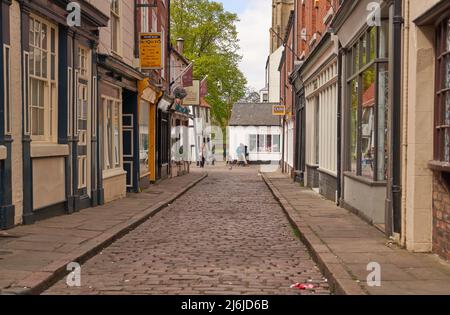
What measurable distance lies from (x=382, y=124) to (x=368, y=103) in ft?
3.15

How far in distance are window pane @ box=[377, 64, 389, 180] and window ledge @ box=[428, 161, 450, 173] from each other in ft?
9.55

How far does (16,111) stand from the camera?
9930 millimetres

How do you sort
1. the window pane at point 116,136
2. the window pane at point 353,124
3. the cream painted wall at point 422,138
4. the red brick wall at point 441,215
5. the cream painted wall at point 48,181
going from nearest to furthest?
the red brick wall at point 441,215
the cream painted wall at point 422,138
the cream painted wall at point 48,181
the window pane at point 353,124
the window pane at point 116,136

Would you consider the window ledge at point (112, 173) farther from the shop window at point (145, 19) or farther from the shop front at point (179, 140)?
the shop front at point (179, 140)

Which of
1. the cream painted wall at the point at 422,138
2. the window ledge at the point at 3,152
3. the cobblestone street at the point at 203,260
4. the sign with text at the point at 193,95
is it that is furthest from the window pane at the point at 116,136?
the sign with text at the point at 193,95

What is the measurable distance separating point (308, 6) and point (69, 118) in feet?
44.0

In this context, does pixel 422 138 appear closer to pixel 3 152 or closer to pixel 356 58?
pixel 356 58

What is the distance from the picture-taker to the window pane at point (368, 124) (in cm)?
1149

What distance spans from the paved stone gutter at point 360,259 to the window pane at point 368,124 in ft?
3.52

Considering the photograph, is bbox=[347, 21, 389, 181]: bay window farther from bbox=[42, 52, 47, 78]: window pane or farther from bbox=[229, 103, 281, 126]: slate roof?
bbox=[229, 103, 281, 126]: slate roof

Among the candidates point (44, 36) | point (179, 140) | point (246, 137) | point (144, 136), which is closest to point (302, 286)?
point (44, 36)

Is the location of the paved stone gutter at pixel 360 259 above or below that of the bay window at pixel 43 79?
below
